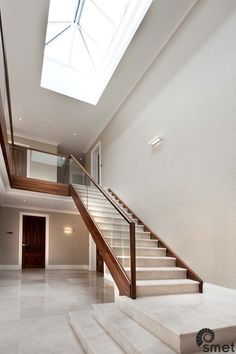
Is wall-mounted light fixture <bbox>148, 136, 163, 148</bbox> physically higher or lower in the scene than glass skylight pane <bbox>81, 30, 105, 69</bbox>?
lower

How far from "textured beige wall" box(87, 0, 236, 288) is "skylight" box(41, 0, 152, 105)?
1057 millimetres

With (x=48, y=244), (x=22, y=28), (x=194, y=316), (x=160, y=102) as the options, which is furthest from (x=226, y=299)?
(x=48, y=244)

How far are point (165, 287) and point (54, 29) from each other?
6.58m

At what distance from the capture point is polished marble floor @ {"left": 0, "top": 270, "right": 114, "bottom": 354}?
8.71 feet

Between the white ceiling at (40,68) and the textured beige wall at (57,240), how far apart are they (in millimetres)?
3447

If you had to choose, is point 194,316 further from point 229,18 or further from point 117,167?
point 117,167

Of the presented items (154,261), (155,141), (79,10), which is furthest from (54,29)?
(154,261)

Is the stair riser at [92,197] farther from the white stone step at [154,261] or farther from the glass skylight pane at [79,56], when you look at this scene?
the glass skylight pane at [79,56]

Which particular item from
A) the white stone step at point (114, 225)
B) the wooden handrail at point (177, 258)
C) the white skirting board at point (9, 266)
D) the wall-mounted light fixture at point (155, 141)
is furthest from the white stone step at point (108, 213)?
the white skirting board at point (9, 266)

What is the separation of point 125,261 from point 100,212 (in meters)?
1.84

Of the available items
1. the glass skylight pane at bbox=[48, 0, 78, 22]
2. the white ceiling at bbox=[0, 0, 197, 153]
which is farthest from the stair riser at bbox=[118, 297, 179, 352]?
the glass skylight pane at bbox=[48, 0, 78, 22]

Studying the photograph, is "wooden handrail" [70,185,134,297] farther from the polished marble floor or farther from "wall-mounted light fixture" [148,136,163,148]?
"wall-mounted light fixture" [148,136,163,148]

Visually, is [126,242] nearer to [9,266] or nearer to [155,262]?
[155,262]

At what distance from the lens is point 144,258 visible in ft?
15.4
